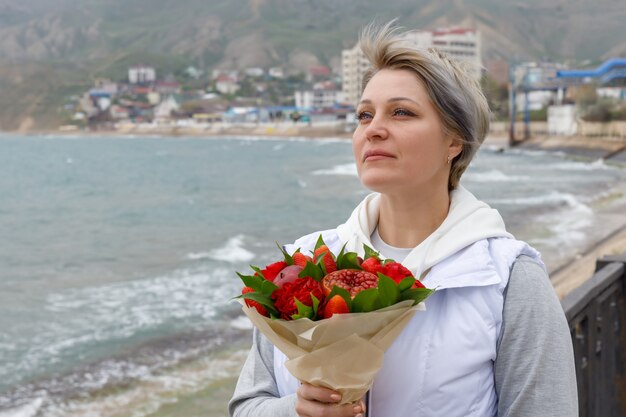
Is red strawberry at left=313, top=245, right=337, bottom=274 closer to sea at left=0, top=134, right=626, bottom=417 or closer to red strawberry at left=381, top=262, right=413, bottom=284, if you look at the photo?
red strawberry at left=381, top=262, right=413, bottom=284

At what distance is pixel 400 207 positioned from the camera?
1.75m

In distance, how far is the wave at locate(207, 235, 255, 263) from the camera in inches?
774

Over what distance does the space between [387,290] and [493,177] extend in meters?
43.4

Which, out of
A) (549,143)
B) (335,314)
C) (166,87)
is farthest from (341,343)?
(166,87)

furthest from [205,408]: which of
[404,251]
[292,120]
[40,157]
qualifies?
[292,120]

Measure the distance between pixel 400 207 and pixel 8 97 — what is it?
188 meters

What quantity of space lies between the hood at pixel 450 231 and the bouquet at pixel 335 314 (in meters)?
0.20

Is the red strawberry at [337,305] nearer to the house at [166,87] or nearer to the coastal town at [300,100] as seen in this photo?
the coastal town at [300,100]

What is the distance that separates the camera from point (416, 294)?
4.54 ft

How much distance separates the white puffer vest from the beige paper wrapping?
11cm

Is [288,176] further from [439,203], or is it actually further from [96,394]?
[439,203]

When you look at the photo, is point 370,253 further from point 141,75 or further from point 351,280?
point 141,75

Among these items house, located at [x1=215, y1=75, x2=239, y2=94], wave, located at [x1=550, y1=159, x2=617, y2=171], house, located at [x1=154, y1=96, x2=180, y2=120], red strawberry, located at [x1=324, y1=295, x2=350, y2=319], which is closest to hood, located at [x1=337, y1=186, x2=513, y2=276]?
red strawberry, located at [x1=324, y1=295, x2=350, y2=319]

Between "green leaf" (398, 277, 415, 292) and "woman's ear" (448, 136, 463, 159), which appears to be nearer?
"green leaf" (398, 277, 415, 292)
